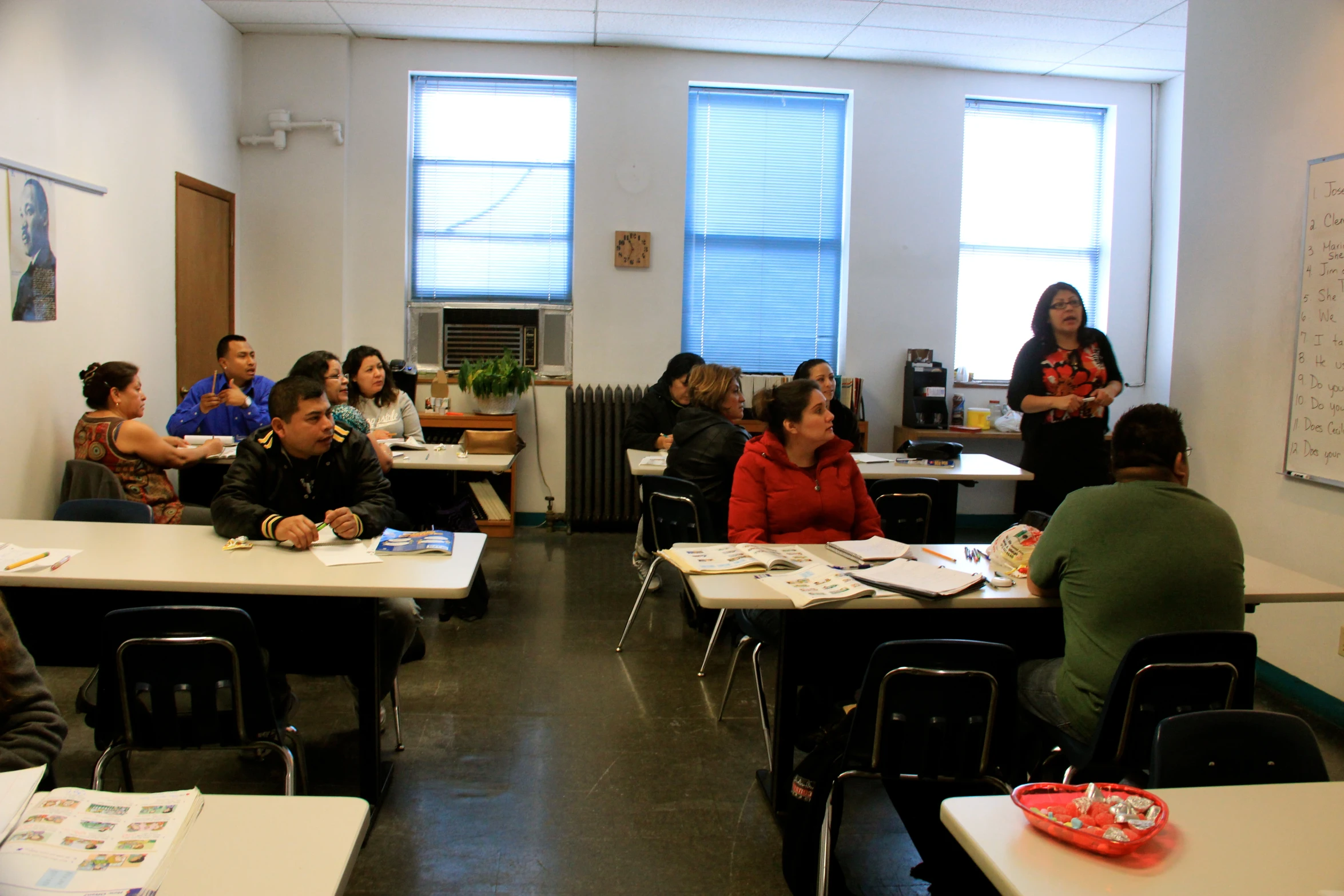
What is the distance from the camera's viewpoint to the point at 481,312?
6.84 meters

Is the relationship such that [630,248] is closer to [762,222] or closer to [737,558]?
[762,222]

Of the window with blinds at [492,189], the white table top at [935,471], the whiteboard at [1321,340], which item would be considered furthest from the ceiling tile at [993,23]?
the white table top at [935,471]

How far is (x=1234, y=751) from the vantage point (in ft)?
5.33

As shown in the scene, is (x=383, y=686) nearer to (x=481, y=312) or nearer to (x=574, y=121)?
(x=481, y=312)

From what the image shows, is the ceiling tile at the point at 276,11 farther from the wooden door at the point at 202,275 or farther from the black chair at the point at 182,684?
the black chair at the point at 182,684

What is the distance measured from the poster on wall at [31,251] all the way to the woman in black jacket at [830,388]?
12.0 ft

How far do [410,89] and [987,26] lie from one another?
4.01 metres

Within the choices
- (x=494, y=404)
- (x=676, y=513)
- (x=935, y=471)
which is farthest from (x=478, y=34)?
(x=935, y=471)

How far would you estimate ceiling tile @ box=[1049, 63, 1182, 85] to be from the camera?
6754 mm

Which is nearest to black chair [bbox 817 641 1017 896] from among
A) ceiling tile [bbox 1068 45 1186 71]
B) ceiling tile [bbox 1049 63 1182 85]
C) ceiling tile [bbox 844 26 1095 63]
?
ceiling tile [bbox 844 26 1095 63]

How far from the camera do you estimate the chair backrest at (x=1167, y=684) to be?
2047 mm

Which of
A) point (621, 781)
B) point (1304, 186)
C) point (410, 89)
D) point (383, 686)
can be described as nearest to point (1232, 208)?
point (1304, 186)

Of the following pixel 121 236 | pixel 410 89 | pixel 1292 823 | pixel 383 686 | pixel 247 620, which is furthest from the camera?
pixel 410 89

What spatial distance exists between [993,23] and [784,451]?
4171 millimetres
